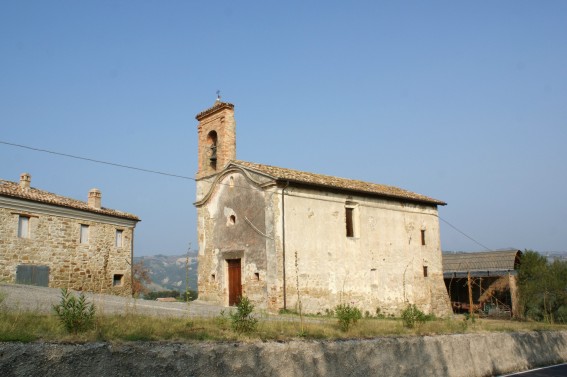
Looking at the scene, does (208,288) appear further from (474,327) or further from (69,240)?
(474,327)

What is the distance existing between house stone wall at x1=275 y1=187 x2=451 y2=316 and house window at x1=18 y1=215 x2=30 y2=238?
42.0 feet

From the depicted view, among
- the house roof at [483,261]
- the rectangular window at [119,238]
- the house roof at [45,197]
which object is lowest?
the house roof at [483,261]

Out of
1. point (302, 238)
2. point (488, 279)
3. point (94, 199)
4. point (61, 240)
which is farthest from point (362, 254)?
point (94, 199)

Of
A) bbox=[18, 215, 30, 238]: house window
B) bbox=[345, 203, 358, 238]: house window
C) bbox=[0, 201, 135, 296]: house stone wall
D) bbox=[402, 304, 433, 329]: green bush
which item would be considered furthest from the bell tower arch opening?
bbox=[402, 304, 433, 329]: green bush

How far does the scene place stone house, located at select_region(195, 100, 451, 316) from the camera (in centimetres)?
1841

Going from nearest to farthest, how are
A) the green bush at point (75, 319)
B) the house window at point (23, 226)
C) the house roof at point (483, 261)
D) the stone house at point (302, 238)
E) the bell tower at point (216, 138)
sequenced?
the green bush at point (75, 319) → the stone house at point (302, 238) → the bell tower at point (216, 138) → the house window at point (23, 226) → the house roof at point (483, 261)

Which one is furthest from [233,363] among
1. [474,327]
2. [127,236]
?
[127,236]

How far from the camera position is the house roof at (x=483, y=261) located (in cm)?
2783

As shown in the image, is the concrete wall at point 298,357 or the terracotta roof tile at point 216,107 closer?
the concrete wall at point 298,357

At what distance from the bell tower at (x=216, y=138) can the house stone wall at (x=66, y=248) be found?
6.14 m

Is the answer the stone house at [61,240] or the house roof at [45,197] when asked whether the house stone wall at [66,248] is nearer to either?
the stone house at [61,240]

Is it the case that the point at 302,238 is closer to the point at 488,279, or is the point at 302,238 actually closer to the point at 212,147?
the point at 212,147

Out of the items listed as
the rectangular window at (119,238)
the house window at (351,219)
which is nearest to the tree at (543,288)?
the house window at (351,219)

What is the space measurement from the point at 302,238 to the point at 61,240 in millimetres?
12961
